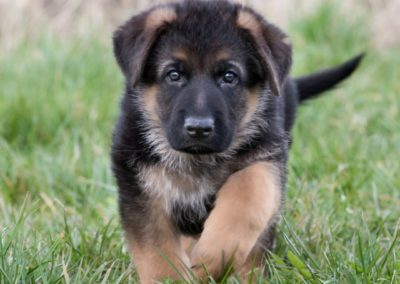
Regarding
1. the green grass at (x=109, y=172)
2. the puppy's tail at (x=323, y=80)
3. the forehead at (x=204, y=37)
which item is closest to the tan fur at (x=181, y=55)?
the forehead at (x=204, y=37)

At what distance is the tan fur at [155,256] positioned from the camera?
3.25 meters

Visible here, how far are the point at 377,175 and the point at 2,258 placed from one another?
2188mm

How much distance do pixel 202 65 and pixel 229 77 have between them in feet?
0.43

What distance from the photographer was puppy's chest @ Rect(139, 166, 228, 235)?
3385mm

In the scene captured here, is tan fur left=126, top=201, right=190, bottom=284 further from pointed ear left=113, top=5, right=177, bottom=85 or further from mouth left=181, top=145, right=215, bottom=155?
pointed ear left=113, top=5, right=177, bottom=85

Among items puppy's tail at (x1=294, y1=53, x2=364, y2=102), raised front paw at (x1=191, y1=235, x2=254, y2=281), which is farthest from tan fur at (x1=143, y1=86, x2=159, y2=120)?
puppy's tail at (x1=294, y1=53, x2=364, y2=102)

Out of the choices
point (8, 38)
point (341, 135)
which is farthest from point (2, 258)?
point (8, 38)

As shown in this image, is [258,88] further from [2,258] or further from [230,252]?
[2,258]

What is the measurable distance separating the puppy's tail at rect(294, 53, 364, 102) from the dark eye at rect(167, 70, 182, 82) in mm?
1483

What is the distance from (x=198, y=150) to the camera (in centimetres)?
325

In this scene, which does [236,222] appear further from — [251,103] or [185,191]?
[251,103]

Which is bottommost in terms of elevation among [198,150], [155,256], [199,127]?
[155,256]

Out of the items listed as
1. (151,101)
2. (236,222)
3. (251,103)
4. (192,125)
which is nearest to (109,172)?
(151,101)

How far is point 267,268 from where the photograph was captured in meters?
3.34
